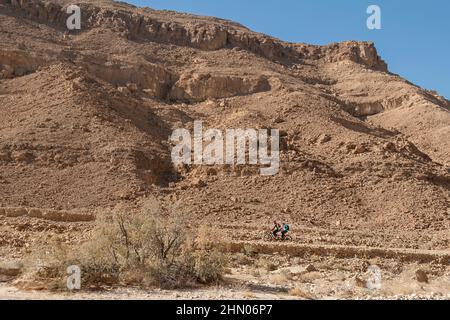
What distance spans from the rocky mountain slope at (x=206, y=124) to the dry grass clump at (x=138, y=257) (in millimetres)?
6501

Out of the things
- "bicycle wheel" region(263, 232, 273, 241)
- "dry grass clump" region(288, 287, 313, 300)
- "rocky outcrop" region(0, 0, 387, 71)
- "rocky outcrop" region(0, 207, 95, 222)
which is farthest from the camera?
"rocky outcrop" region(0, 0, 387, 71)

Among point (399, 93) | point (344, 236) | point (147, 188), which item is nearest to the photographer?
point (344, 236)

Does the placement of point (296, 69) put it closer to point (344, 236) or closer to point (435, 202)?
point (435, 202)

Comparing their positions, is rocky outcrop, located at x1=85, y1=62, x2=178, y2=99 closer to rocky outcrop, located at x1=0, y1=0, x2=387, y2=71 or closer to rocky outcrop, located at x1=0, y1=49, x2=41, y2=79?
rocky outcrop, located at x1=0, y1=49, x2=41, y2=79

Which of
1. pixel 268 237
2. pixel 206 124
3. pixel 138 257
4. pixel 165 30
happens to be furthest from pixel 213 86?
pixel 138 257

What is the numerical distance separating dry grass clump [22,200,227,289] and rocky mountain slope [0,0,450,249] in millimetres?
6501

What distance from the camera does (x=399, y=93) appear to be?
4075 cm

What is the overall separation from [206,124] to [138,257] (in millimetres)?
19255

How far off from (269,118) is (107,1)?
1083 inches

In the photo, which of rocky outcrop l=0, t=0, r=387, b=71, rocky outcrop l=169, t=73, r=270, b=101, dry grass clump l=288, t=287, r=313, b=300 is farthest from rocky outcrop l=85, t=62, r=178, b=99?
dry grass clump l=288, t=287, r=313, b=300

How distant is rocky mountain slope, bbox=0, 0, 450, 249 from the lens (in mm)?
22094

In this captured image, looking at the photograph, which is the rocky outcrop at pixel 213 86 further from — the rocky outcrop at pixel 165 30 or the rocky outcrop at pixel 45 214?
the rocky outcrop at pixel 45 214

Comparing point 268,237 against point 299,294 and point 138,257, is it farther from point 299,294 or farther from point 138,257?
point 299,294

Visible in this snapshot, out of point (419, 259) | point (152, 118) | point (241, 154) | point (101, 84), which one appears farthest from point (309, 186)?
point (101, 84)
